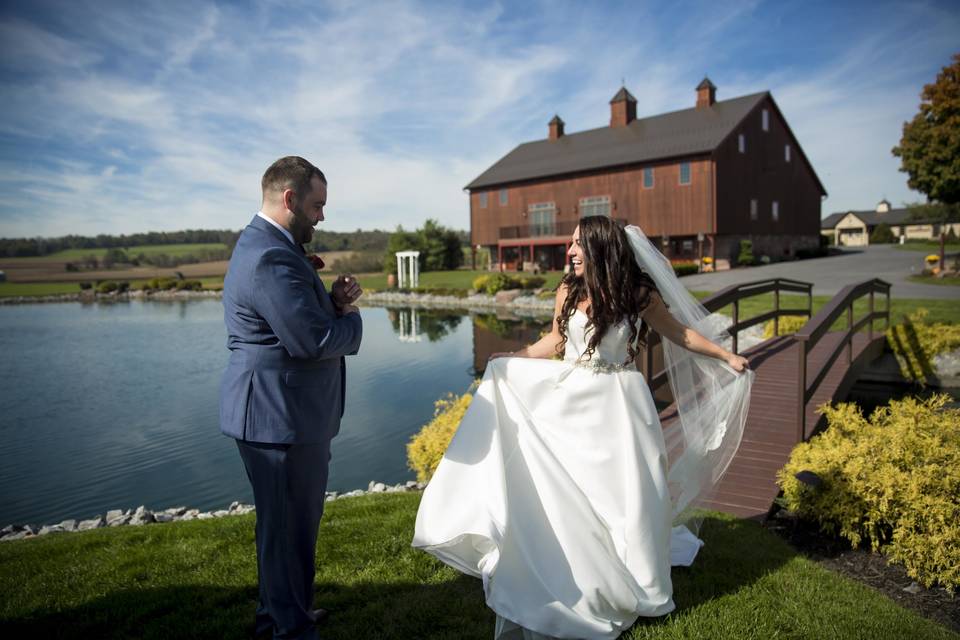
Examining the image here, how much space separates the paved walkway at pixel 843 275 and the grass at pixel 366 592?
1798 cm

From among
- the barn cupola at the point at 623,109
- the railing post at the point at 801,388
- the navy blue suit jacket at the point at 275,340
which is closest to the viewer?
the navy blue suit jacket at the point at 275,340

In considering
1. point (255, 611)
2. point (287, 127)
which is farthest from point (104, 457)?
point (287, 127)

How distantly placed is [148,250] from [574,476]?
3257 inches

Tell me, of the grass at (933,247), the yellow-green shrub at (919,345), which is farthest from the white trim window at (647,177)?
the yellow-green shrub at (919,345)

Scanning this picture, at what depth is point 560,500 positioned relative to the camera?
10.7ft

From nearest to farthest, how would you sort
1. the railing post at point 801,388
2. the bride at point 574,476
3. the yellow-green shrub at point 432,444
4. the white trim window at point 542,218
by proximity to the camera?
the bride at point 574,476, the railing post at point 801,388, the yellow-green shrub at point 432,444, the white trim window at point 542,218

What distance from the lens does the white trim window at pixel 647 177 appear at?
3519 centimetres

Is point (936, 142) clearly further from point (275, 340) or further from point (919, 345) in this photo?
point (275, 340)

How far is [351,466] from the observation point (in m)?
8.81

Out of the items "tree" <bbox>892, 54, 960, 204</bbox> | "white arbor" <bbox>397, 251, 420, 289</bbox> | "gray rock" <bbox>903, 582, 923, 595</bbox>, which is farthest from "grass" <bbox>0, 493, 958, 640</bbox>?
"white arbor" <bbox>397, 251, 420, 289</bbox>

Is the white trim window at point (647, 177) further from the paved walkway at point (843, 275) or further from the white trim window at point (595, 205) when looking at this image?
the paved walkway at point (843, 275)

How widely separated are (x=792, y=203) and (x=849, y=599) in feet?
144

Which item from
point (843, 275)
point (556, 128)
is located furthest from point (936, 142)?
point (556, 128)

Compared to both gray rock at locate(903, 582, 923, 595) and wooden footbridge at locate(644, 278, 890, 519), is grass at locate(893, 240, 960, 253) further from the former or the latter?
gray rock at locate(903, 582, 923, 595)
